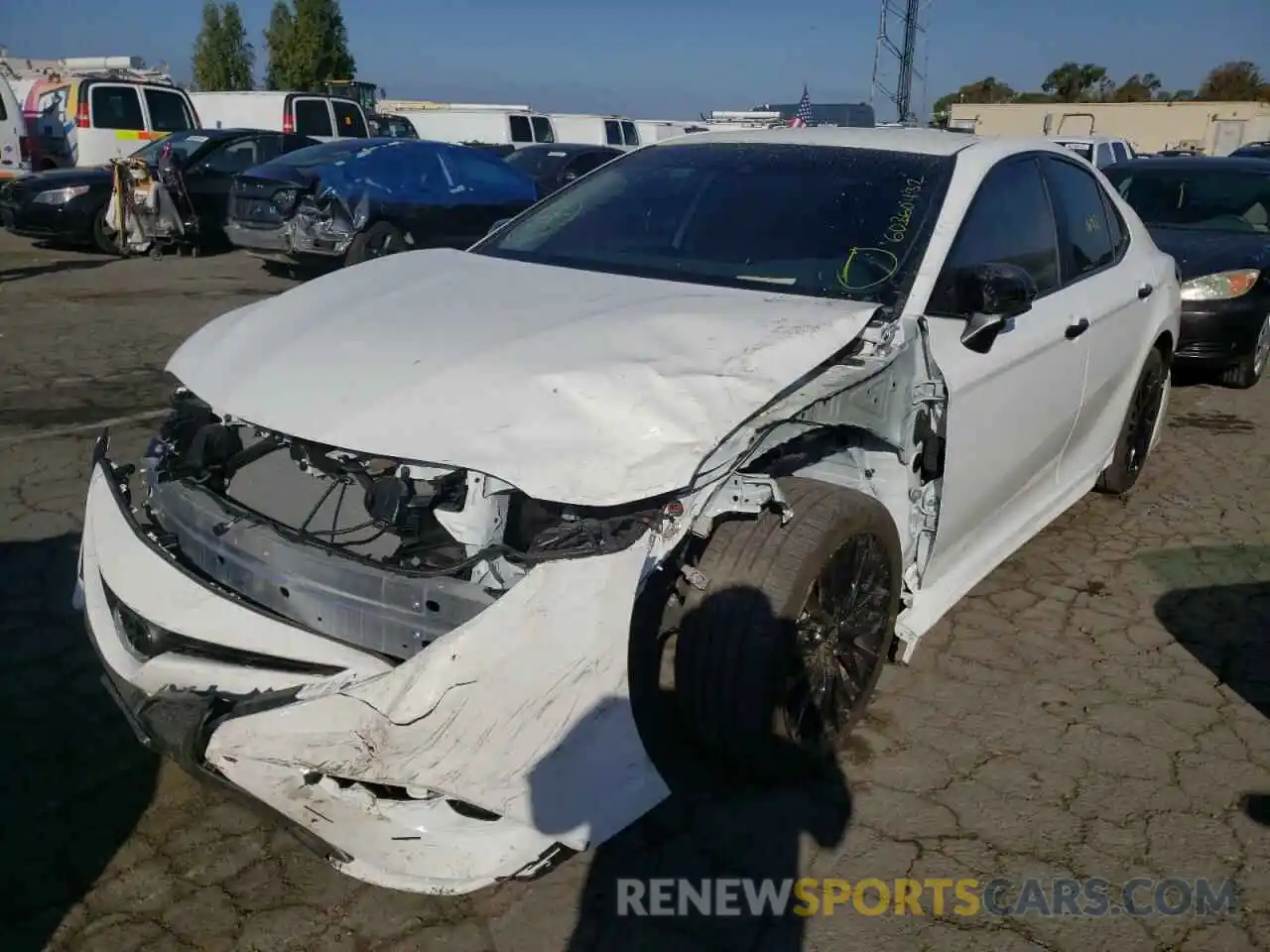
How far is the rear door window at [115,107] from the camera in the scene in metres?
14.2

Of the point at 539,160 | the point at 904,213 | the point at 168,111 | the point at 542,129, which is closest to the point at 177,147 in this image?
the point at 168,111

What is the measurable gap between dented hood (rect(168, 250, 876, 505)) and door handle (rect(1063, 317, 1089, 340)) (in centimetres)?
116

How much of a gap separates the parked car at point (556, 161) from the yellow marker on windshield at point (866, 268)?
12.3 meters

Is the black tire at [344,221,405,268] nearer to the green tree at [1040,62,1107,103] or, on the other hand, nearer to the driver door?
the driver door

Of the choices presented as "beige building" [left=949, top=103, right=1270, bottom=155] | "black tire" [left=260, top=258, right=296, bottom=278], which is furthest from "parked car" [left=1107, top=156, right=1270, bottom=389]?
"beige building" [left=949, top=103, right=1270, bottom=155]

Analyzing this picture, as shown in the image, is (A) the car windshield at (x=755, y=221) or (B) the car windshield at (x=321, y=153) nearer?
(A) the car windshield at (x=755, y=221)

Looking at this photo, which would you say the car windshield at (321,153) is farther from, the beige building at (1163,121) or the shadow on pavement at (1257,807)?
the beige building at (1163,121)

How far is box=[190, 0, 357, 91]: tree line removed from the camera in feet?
139

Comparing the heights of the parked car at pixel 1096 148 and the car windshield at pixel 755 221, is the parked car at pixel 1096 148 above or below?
below

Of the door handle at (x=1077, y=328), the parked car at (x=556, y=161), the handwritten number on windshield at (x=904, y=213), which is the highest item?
the handwritten number on windshield at (x=904, y=213)

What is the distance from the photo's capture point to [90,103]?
14.1 metres

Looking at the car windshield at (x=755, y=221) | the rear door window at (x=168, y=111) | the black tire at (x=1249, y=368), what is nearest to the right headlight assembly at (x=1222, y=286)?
the black tire at (x=1249, y=368)

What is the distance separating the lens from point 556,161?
624 inches

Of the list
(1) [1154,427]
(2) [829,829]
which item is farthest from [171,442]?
(1) [1154,427]
